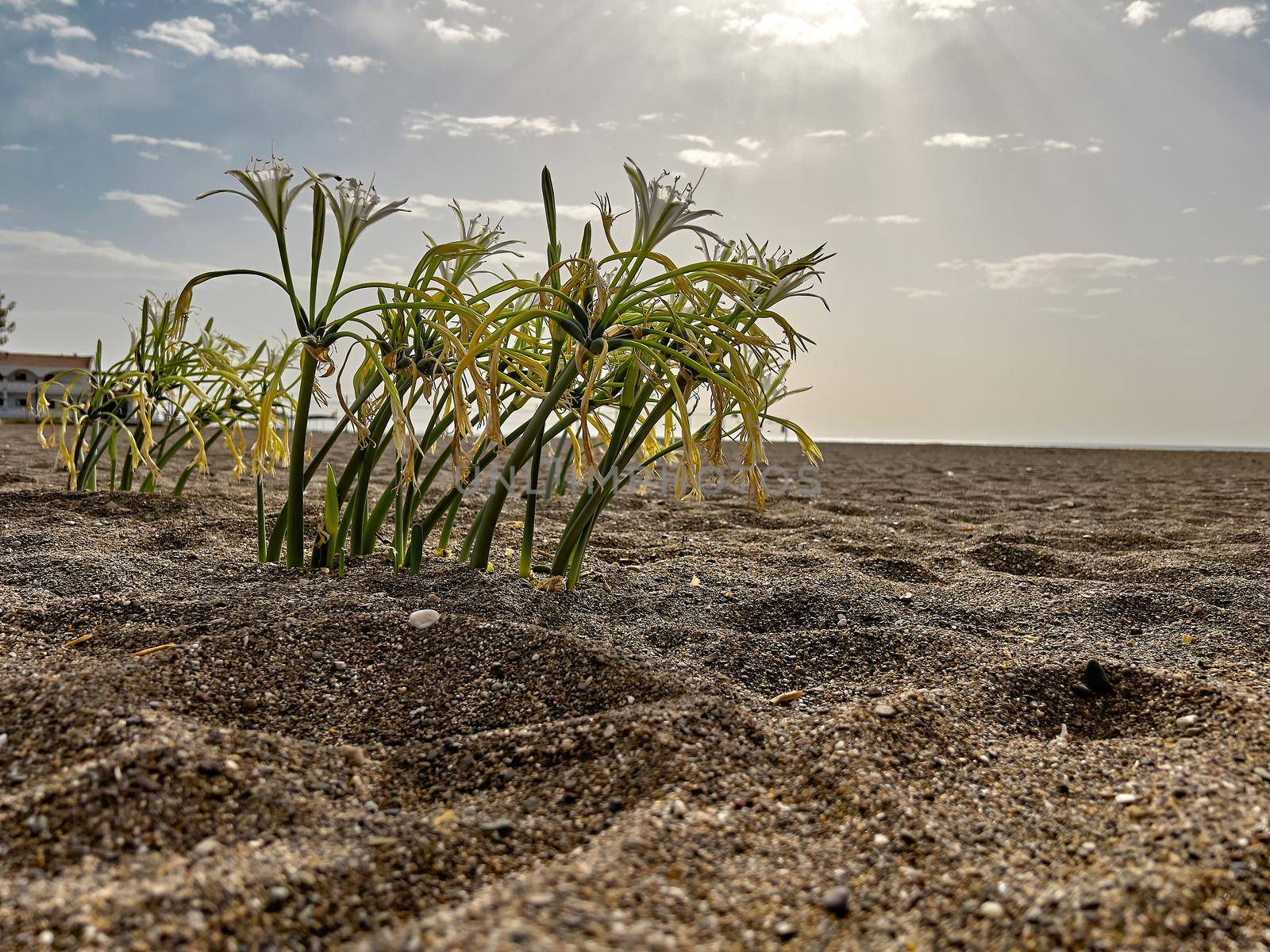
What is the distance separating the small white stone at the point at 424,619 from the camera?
1796 millimetres

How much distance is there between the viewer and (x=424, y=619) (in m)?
1.81

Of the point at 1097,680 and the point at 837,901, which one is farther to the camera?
the point at 1097,680

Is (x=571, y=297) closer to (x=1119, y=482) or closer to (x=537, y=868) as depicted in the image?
(x=537, y=868)

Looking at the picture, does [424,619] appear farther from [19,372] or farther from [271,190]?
[19,372]

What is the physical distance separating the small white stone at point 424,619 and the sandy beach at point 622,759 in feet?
0.11

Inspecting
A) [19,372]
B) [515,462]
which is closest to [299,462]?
[515,462]

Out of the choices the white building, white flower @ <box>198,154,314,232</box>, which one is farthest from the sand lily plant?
the white building

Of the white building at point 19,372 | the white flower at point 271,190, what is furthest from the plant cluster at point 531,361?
the white building at point 19,372

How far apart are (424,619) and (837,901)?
42.6 inches

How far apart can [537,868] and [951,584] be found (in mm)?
1835

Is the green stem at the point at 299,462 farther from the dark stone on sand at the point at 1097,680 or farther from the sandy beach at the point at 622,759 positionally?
the dark stone on sand at the point at 1097,680

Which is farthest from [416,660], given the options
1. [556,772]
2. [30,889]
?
[30,889]

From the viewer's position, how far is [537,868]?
102 cm

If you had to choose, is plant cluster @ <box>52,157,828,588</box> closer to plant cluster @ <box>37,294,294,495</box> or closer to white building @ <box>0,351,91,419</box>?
plant cluster @ <box>37,294,294,495</box>
